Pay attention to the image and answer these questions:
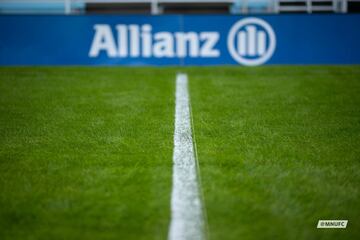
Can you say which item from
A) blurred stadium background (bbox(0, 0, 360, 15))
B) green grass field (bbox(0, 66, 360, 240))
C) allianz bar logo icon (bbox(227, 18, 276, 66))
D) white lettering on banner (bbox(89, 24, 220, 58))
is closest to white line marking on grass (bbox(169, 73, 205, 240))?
green grass field (bbox(0, 66, 360, 240))

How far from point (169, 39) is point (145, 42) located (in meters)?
0.57

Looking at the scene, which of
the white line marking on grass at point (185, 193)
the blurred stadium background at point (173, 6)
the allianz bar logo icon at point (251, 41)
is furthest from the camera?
the blurred stadium background at point (173, 6)

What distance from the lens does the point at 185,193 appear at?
10.1 feet

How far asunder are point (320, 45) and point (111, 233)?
9389mm

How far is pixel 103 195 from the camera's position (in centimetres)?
301

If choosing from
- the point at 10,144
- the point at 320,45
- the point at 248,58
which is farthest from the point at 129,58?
the point at 10,144

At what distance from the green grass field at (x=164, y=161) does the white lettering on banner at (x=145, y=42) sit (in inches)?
122

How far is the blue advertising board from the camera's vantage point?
1052 centimetres

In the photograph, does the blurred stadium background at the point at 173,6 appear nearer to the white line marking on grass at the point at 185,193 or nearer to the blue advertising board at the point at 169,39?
the blue advertising board at the point at 169,39

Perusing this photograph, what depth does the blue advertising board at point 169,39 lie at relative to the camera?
10.5 meters
